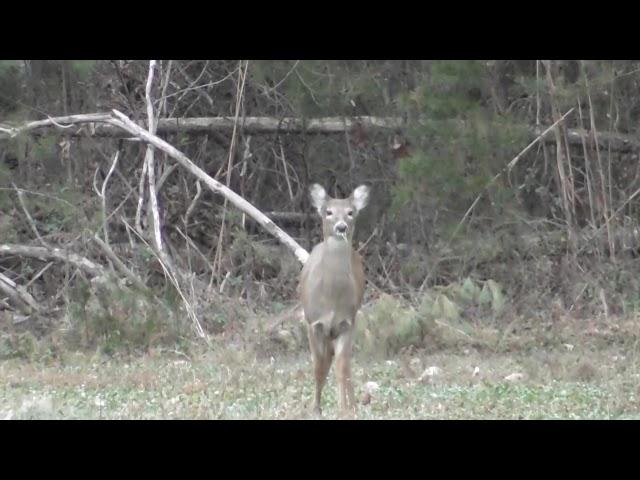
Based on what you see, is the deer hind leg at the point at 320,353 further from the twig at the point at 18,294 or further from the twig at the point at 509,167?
the twig at the point at 18,294

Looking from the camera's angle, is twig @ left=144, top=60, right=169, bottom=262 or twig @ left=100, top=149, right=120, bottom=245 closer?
twig @ left=144, top=60, right=169, bottom=262

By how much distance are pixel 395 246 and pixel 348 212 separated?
20.6 feet

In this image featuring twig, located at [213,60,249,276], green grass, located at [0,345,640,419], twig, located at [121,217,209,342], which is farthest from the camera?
Answer: twig, located at [213,60,249,276]

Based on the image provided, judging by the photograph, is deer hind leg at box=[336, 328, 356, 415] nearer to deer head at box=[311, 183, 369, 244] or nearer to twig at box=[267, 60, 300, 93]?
deer head at box=[311, 183, 369, 244]

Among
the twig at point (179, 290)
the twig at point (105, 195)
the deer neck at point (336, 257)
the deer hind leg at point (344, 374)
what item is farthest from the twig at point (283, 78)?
the deer hind leg at point (344, 374)

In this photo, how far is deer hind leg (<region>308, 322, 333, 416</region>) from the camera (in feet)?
31.9

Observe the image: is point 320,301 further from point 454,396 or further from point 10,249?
point 10,249

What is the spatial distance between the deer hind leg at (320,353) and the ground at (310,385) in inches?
8.6

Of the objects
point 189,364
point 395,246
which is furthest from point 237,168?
point 189,364

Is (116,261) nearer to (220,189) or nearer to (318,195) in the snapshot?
(220,189)

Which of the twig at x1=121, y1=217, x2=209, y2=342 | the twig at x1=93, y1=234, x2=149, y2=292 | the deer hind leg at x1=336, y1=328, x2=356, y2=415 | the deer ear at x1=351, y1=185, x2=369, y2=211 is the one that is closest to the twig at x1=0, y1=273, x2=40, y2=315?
the twig at x1=93, y1=234, x2=149, y2=292

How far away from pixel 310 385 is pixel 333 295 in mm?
1228

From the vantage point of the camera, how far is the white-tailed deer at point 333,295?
975cm

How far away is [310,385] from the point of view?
36.1ft
